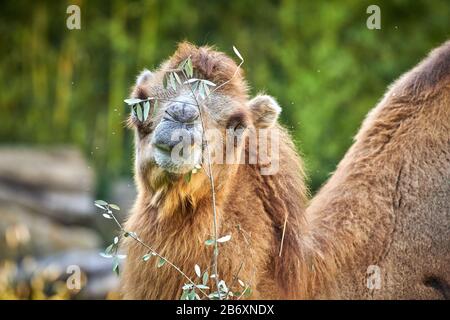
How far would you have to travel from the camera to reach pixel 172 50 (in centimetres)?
1070

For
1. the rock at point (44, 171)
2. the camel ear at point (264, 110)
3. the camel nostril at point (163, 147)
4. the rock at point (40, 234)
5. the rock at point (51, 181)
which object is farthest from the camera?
the rock at point (44, 171)

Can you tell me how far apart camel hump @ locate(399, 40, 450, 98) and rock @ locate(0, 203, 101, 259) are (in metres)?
5.38

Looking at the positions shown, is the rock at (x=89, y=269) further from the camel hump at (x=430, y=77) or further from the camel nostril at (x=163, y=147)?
the camel hump at (x=430, y=77)

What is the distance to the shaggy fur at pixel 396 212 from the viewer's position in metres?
4.39

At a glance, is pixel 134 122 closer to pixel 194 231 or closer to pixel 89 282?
pixel 194 231

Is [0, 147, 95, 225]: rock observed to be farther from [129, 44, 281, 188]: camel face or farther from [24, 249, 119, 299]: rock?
[129, 44, 281, 188]: camel face

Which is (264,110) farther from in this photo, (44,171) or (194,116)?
(44,171)

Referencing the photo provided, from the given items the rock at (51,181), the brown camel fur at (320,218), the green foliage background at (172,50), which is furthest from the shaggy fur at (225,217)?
the rock at (51,181)

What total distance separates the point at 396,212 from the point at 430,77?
72 cm

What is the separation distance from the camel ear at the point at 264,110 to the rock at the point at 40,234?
5.06 meters

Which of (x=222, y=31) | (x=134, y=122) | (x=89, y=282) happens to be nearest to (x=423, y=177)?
(x=134, y=122)

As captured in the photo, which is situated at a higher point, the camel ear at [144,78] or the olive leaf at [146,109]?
the camel ear at [144,78]

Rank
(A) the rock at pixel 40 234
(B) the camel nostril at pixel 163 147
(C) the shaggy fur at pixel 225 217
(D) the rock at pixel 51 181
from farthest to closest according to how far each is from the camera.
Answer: (D) the rock at pixel 51 181 < (A) the rock at pixel 40 234 < (C) the shaggy fur at pixel 225 217 < (B) the camel nostril at pixel 163 147

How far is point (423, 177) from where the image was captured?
4.47 m
